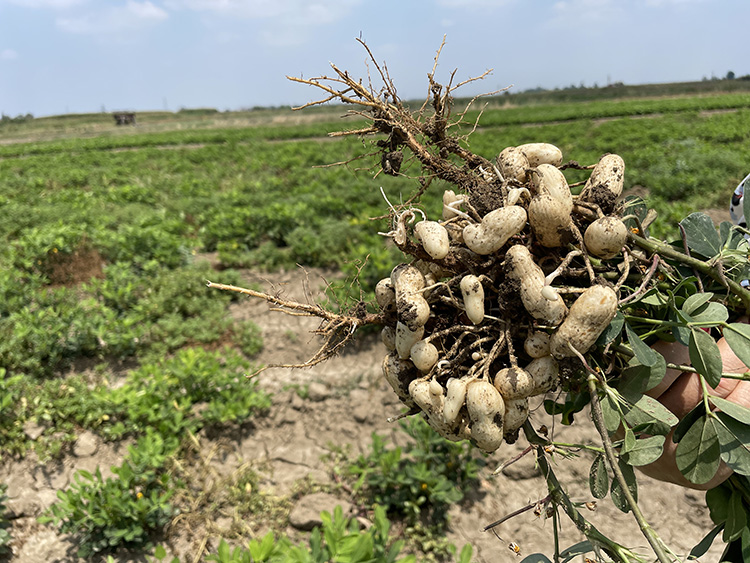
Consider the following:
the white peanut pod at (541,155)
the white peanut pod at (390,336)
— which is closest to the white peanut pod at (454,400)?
the white peanut pod at (390,336)

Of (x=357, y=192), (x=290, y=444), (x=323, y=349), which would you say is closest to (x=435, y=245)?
(x=323, y=349)

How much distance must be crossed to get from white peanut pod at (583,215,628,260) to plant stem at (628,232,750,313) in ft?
0.33

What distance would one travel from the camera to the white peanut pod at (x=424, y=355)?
1.04 m

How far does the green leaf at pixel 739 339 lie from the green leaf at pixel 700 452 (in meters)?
0.15

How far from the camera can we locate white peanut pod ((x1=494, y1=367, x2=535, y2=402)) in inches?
37.3

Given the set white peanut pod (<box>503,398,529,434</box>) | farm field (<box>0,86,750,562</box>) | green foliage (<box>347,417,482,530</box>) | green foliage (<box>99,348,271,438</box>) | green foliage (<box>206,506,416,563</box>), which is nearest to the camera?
white peanut pod (<box>503,398,529,434</box>)

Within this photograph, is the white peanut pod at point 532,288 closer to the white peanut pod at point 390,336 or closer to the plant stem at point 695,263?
the plant stem at point 695,263

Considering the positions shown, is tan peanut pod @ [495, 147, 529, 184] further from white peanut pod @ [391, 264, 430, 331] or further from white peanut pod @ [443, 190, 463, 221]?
white peanut pod @ [391, 264, 430, 331]

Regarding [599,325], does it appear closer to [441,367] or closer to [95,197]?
[441,367]

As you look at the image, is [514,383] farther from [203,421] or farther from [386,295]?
[203,421]

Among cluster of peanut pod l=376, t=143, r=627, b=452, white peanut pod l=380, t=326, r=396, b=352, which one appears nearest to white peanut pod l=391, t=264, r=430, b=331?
cluster of peanut pod l=376, t=143, r=627, b=452

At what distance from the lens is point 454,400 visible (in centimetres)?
98

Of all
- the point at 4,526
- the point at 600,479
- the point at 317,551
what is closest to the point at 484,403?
the point at 600,479

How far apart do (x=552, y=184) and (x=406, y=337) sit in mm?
456
